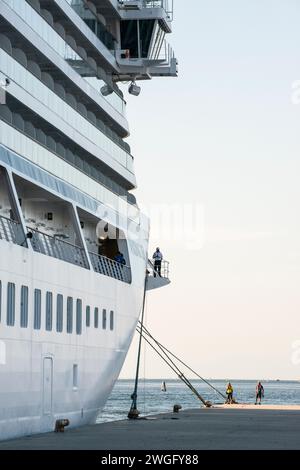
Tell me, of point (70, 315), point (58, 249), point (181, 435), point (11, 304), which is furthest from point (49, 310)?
point (181, 435)

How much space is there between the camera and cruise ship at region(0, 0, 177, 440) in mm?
32750

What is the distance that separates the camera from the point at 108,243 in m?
47.7

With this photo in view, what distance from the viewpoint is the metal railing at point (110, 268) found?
4262cm

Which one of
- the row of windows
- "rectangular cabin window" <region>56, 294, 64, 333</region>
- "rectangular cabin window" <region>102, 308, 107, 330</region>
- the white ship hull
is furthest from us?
"rectangular cabin window" <region>102, 308, 107, 330</region>

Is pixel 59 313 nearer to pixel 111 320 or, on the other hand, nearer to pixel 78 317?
pixel 78 317

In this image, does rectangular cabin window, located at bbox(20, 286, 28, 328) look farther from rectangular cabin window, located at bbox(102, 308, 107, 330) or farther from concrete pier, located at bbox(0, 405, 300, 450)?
rectangular cabin window, located at bbox(102, 308, 107, 330)

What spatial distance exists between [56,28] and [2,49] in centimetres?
849

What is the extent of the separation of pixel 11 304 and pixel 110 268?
44.9ft

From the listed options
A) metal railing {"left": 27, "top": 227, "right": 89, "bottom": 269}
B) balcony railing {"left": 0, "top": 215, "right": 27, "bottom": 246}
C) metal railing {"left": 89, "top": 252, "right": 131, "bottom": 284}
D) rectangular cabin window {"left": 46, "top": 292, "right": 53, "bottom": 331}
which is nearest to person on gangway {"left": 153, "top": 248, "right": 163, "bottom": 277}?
metal railing {"left": 89, "top": 252, "right": 131, "bottom": 284}

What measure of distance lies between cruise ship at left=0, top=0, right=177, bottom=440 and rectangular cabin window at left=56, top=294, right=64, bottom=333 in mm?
47

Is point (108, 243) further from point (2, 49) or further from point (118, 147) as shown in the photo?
point (2, 49)

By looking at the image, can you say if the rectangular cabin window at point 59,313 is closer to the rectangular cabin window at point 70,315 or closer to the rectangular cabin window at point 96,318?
the rectangular cabin window at point 70,315

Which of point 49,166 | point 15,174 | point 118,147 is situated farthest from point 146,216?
point 15,174

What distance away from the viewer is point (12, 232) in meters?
32.7
